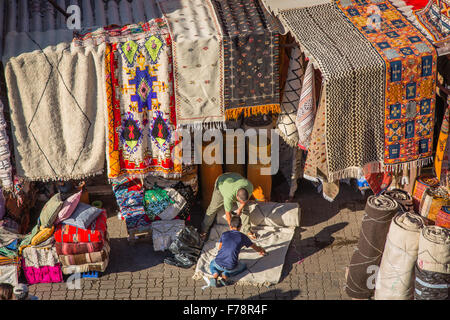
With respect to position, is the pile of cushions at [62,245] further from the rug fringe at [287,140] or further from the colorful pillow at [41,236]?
the rug fringe at [287,140]

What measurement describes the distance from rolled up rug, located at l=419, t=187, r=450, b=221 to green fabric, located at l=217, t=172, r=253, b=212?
2.12m

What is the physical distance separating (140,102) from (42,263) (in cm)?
222

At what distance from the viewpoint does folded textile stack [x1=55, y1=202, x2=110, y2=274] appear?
25.3ft

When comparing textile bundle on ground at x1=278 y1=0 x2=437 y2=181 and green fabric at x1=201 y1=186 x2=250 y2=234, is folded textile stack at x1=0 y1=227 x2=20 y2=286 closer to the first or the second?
green fabric at x1=201 y1=186 x2=250 y2=234

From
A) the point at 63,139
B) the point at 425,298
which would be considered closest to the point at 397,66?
the point at 425,298

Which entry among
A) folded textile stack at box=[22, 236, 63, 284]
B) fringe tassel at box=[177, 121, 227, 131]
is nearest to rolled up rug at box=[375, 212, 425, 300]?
fringe tassel at box=[177, 121, 227, 131]

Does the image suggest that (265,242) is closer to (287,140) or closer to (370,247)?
(287,140)

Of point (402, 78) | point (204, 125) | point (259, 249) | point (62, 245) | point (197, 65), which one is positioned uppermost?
point (197, 65)

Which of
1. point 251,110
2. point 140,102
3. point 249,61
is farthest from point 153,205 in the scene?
point 249,61

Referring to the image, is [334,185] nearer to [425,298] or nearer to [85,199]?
[425,298]

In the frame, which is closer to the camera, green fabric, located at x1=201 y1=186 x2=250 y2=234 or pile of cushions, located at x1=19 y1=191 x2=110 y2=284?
pile of cushions, located at x1=19 y1=191 x2=110 y2=284

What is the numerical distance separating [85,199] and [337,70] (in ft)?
12.3

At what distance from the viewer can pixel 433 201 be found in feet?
26.0

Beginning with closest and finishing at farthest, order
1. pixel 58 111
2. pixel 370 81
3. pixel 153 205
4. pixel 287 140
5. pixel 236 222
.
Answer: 1. pixel 370 81
2. pixel 58 111
3. pixel 287 140
4. pixel 236 222
5. pixel 153 205
